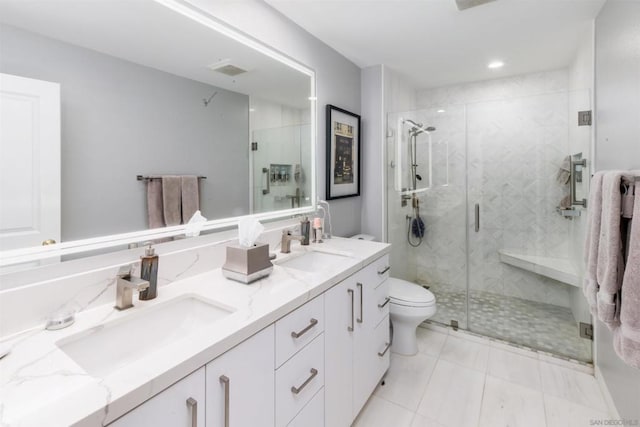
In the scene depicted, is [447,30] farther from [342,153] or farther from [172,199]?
[172,199]

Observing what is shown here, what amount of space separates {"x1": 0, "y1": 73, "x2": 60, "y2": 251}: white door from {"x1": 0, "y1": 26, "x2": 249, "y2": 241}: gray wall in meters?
0.03

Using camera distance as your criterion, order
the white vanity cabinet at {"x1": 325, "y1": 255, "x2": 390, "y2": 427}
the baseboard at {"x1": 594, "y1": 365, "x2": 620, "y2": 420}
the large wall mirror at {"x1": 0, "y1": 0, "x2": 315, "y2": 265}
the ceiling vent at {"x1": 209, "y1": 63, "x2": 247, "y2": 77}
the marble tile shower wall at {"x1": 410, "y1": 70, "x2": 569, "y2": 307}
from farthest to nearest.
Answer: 1. the marble tile shower wall at {"x1": 410, "y1": 70, "x2": 569, "y2": 307}
2. the baseboard at {"x1": 594, "y1": 365, "x2": 620, "y2": 420}
3. the ceiling vent at {"x1": 209, "y1": 63, "x2": 247, "y2": 77}
4. the white vanity cabinet at {"x1": 325, "y1": 255, "x2": 390, "y2": 427}
5. the large wall mirror at {"x1": 0, "y1": 0, "x2": 315, "y2": 265}

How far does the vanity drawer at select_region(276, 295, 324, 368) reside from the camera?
1032 millimetres

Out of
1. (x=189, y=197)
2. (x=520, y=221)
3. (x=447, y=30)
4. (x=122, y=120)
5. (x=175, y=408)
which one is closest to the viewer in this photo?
(x=175, y=408)

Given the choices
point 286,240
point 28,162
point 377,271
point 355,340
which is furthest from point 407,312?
point 28,162

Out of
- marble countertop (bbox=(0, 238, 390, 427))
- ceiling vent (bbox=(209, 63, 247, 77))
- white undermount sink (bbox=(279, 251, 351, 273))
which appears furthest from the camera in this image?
white undermount sink (bbox=(279, 251, 351, 273))

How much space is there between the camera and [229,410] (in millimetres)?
839

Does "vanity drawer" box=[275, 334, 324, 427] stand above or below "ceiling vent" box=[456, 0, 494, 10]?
below

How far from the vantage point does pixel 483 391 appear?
186 cm

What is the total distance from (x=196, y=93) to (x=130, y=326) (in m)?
0.99

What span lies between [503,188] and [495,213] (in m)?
0.23

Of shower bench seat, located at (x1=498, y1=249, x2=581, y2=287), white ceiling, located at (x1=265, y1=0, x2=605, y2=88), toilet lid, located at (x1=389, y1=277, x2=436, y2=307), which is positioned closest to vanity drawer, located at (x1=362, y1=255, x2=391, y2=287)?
toilet lid, located at (x1=389, y1=277, x2=436, y2=307)

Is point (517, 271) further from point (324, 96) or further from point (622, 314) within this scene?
point (324, 96)

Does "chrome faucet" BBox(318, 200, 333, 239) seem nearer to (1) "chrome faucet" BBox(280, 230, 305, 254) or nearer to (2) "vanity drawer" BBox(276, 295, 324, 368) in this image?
(1) "chrome faucet" BBox(280, 230, 305, 254)
